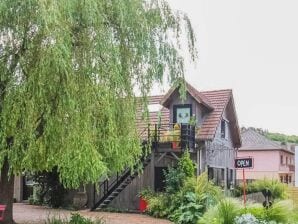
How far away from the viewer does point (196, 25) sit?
15.5 meters

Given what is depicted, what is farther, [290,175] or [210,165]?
[290,175]

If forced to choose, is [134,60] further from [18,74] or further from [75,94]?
[18,74]

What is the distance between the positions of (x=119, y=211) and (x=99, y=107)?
9.97 meters

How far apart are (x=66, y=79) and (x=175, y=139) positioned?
10.3 meters

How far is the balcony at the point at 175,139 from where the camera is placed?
21.8 m

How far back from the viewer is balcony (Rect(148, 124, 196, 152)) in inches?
859

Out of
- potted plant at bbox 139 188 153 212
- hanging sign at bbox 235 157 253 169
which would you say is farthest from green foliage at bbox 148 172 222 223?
hanging sign at bbox 235 157 253 169

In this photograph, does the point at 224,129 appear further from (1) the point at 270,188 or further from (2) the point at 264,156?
(2) the point at 264,156

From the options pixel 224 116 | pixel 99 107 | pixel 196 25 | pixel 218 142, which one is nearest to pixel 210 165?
pixel 218 142

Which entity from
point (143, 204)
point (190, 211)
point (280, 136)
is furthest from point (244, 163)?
point (280, 136)

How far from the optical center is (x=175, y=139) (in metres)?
22.1

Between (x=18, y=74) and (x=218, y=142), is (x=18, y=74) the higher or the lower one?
the higher one

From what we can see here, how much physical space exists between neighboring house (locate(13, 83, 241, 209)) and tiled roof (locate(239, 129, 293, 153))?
825 inches

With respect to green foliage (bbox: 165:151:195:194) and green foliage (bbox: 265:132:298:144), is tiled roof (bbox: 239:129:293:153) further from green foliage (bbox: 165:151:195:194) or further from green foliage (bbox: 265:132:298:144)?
green foliage (bbox: 165:151:195:194)
